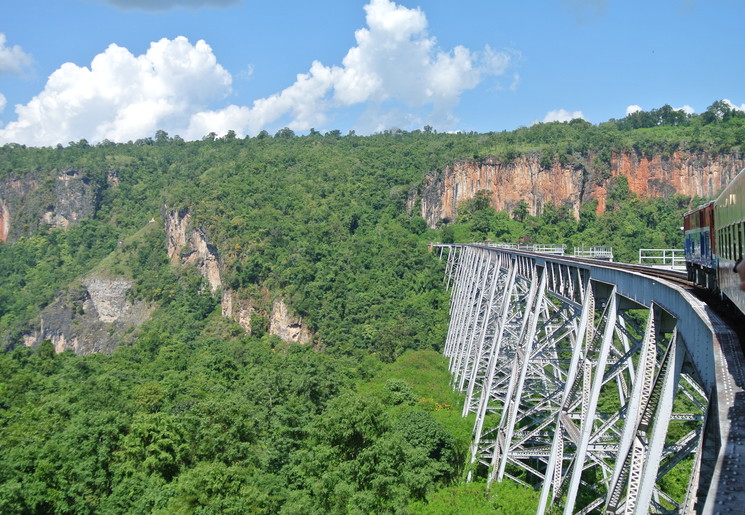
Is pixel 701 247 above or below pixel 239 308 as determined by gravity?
above

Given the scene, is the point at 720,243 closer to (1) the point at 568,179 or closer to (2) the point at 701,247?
(2) the point at 701,247

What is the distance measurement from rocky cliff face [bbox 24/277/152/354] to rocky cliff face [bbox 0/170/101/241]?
34.3 m

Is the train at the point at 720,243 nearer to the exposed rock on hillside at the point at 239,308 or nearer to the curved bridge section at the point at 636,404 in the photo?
the curved bridge section at the point at 636,404

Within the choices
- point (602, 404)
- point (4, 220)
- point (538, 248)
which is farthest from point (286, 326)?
point (4, 220)

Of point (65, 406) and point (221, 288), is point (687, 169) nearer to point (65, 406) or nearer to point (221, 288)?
point (221, 288)

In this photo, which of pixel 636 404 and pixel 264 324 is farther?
pixel 264 324

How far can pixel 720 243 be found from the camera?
12742 mm

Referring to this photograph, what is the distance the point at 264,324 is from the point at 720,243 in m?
73.6

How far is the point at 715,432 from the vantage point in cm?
688

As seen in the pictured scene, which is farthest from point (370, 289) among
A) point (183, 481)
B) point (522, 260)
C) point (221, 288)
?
point (183, 481)

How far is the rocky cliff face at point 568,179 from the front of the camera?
96750 millimetres

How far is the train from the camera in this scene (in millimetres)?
10508

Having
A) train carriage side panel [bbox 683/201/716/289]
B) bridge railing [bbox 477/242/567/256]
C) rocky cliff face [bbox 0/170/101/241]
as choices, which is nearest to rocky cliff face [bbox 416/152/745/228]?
bridge railing [bbox 477/242/567/256]

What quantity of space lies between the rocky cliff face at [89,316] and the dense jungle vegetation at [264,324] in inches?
95.3
